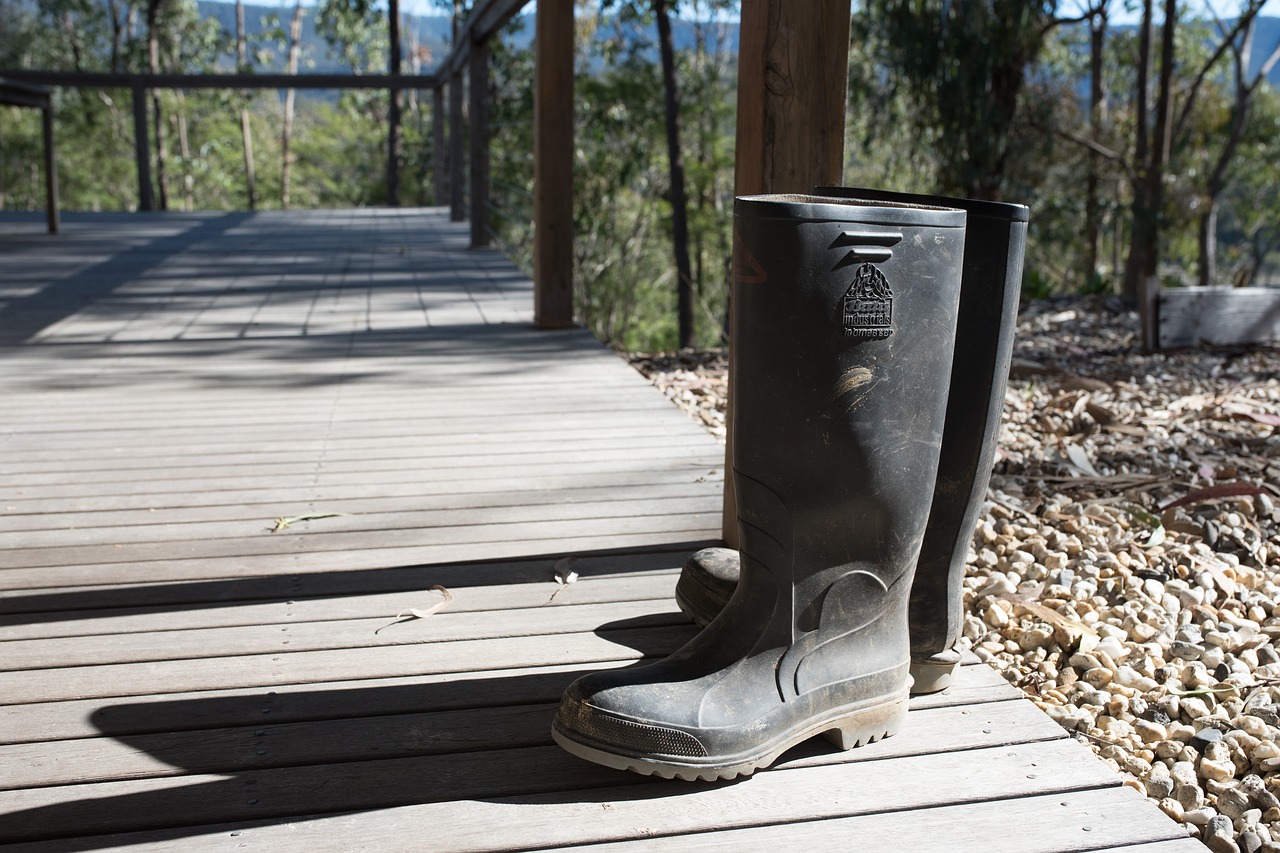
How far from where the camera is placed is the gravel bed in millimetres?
1448

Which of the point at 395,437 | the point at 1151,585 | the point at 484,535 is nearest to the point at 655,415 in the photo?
the point at 395,437

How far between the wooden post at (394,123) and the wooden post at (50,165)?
5671mm

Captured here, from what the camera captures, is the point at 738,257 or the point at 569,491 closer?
the point at 738,257

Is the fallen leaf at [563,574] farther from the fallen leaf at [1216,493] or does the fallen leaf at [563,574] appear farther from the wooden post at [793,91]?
the fallen leaf at [1216,493]

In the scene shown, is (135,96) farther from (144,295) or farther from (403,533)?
(403,533)

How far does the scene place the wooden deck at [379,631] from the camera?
1.17 m

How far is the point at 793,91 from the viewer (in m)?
1.73

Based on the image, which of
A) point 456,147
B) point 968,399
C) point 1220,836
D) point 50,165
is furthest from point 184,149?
point 1220,836

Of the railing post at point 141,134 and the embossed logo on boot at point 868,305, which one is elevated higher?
the railing post at point 141,134

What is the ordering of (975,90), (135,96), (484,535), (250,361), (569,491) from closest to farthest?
(484,535) → (569,491) → (250,361) → (975,90) → (135,96)

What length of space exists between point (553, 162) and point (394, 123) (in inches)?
438

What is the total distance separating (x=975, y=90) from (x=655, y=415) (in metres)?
6.05

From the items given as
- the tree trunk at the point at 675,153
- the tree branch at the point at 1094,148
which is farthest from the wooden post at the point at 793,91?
the tree trunk at the point at 675,153

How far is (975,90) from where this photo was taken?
797 cm
